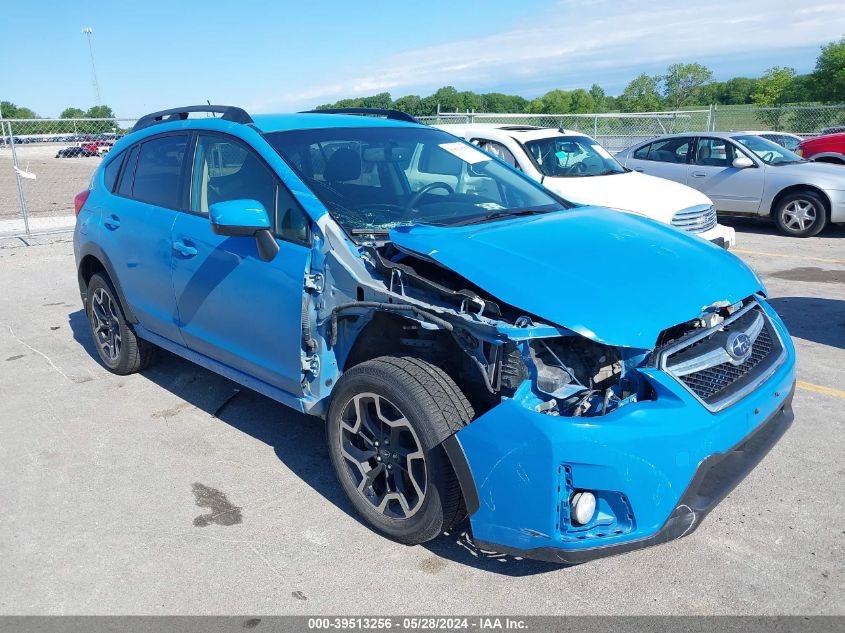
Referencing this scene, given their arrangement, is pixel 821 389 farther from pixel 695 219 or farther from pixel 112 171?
pixel 112 171

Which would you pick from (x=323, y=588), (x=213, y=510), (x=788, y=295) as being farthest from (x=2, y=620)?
(x=788, y=295)

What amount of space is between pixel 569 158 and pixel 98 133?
34.6 ft

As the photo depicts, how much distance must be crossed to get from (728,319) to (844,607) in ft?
4.08

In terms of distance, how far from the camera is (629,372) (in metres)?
2.90

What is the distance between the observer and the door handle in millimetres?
4275

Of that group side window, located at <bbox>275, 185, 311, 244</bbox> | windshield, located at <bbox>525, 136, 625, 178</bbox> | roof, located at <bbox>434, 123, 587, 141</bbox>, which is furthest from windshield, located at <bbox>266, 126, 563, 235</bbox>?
roof, located at <bbox>434, 123, 587, 141</bbox>

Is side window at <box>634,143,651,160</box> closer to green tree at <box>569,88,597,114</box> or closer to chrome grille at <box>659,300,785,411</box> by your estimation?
chrome grille at <box>659,300,785,411</box>

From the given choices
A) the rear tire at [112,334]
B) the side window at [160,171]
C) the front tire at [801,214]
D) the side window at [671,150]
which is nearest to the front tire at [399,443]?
the side window at [160,171]

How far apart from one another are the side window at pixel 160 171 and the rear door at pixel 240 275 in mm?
213

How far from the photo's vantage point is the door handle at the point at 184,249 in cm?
428

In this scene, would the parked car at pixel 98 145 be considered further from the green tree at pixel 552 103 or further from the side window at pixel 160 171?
the green tree at pixel 552 103

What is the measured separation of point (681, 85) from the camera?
61.8 meters

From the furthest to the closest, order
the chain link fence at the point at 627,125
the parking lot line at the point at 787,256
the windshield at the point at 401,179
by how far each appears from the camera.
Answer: the chain link fence at the point at 627,125 → the parking lot line at the point at 787,256 → the windshield at the point at 401,179

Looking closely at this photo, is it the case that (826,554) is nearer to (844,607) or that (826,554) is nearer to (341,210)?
(844,607)
